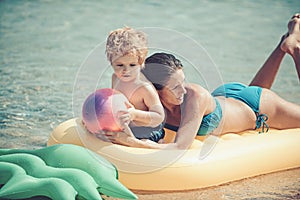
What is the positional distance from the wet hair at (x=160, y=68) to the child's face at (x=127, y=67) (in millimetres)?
73

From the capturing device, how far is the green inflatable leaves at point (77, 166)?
2861 mm

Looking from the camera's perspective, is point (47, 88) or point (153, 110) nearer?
point (153, 110)

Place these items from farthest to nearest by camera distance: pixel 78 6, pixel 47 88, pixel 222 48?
pixel 78 6
pixel 222 48
pixel 47 88

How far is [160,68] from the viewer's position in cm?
333

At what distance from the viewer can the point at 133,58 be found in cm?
327

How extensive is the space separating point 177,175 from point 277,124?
3.41 ft

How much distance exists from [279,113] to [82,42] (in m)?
3.81

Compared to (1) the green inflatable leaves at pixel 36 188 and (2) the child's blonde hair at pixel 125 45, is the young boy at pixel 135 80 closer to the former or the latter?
(2) the child's blonde hair at pixel 125 45

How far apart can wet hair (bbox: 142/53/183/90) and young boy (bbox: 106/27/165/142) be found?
0.05 meters

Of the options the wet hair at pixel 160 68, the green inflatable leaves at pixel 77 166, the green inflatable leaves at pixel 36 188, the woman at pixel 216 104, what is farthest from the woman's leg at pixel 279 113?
the green inflatable leaves at pixel 36 188

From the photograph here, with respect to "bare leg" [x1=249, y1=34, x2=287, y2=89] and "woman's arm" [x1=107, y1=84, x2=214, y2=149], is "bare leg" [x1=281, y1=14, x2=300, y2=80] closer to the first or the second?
"bare leg" [x1=249, y1=34, x2=287, y2=89]

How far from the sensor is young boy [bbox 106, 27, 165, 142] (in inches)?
128

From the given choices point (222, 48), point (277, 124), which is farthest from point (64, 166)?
point (222, 48)

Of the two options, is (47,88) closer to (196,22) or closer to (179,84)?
(179,84)
